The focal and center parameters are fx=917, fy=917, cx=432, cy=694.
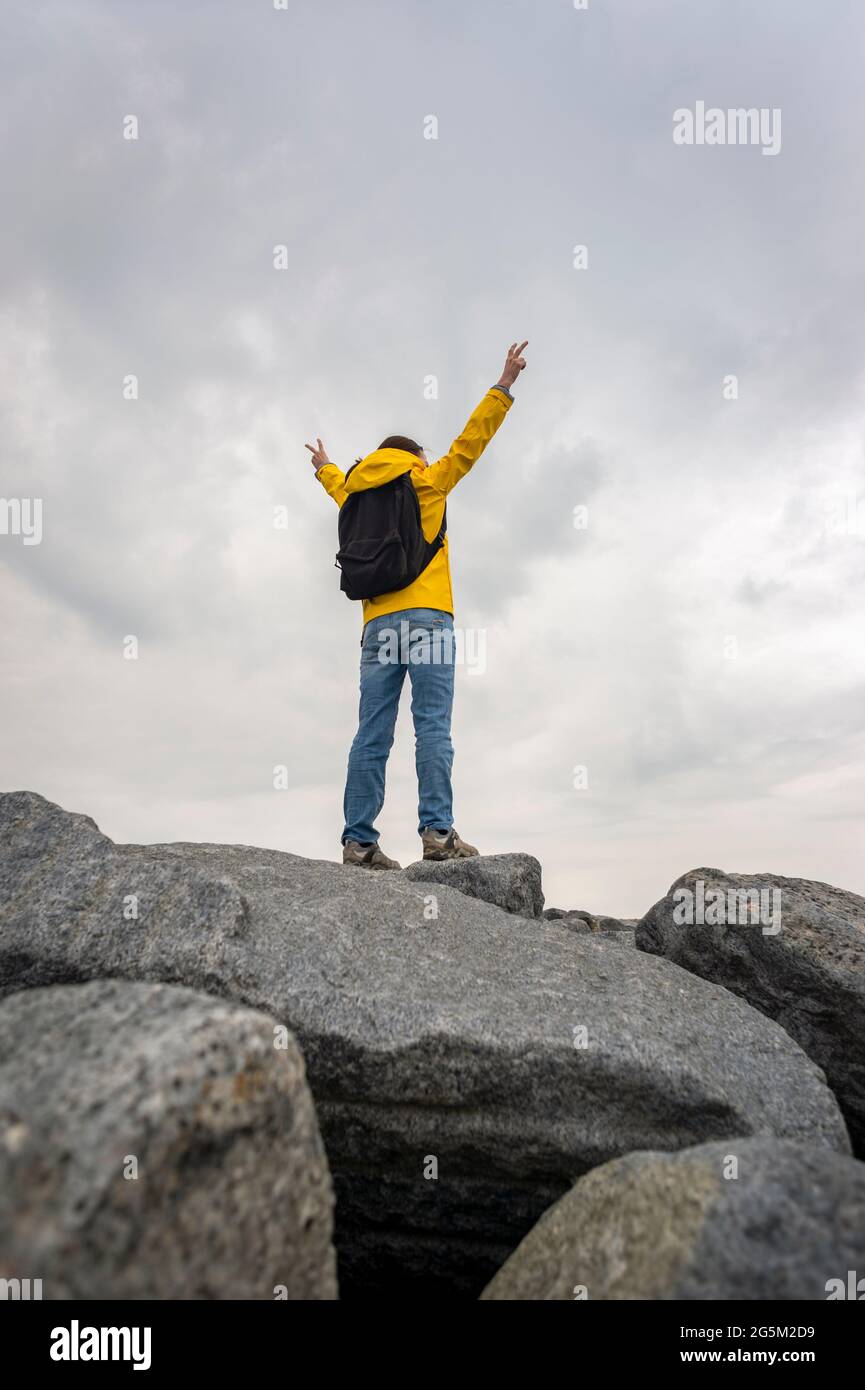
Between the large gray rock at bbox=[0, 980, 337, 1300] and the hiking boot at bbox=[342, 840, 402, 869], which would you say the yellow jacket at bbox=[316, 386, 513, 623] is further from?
the large gray rock at bbox=[0, 980, 337, 1300]

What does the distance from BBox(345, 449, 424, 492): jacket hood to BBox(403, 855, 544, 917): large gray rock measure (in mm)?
3898

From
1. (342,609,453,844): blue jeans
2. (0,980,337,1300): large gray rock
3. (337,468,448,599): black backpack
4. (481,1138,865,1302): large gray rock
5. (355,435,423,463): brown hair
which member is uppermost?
(355,435,423,463): brown hair

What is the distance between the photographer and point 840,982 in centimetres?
592

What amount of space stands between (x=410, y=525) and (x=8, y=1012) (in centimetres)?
678

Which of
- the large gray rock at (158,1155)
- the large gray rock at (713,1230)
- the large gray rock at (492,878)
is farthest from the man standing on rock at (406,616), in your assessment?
the large gray rock at (158,1155)

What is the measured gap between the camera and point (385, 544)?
29.3 ft

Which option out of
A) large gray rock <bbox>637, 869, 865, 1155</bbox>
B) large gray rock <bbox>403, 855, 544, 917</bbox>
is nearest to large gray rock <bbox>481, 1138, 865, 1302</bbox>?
large gray rock <bbox>637, 869, 865, 1155</bbox>

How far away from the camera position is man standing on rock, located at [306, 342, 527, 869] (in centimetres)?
883

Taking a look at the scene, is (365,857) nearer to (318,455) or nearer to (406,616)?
(406,616)

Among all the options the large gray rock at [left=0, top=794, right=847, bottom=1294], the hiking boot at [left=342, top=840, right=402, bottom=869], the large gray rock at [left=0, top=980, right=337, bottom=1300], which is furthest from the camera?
the hiking boot at [left=342, top=840, right=402, bottom=869]

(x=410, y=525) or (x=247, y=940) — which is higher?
(x=410, y=525)
